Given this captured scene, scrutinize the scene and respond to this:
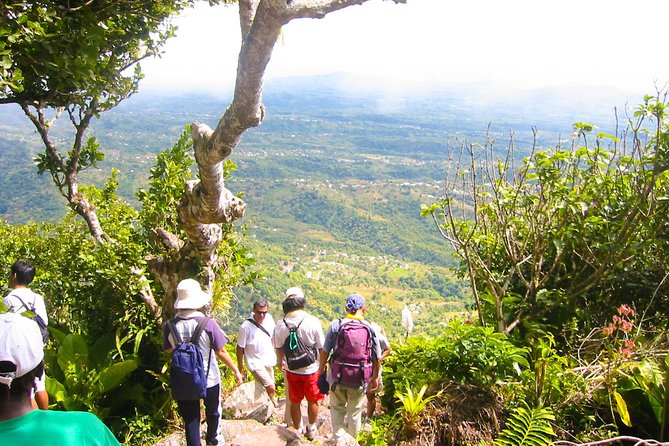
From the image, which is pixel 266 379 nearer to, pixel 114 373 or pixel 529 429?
pixel 114 373

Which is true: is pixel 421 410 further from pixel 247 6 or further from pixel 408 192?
pixel 408 192

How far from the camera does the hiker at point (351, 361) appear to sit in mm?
3740

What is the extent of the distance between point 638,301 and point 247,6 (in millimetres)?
4668

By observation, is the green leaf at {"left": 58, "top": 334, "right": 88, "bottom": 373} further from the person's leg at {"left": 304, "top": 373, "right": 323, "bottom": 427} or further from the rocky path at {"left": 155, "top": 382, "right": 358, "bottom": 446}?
the person's leg at {"left": 304, "top": 373, "right": 323, "bottom": 427}

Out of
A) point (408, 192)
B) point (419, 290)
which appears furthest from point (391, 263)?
point (408, 192)

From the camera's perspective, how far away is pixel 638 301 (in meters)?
5.05

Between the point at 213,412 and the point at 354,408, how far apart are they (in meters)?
1.10

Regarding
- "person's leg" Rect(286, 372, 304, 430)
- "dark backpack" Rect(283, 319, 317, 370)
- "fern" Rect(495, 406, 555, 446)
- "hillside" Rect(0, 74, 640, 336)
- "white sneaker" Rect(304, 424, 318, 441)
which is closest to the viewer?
"fern" Rect(495, 406, 555, 446)

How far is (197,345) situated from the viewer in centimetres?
346

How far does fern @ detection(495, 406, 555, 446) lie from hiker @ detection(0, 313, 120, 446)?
2.65 metres

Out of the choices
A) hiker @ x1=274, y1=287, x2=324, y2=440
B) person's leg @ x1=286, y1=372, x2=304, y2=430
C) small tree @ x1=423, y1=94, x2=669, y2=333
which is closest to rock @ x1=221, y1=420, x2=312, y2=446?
person's leg @ x1=286, y1=372, x2=304, y2=430

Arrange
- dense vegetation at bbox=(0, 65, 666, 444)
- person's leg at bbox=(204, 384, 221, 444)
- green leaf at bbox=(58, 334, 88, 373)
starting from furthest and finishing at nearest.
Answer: green leaf at bbox=(58, 334, 88, 373), person's leg at bbox=(204, 384, 221, 444), dense vegetation at bbox=(0, 65, 666, 444)

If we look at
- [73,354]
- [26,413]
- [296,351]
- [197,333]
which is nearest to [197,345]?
[197,333]

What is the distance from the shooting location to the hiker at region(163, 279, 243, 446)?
3459 millimetres
